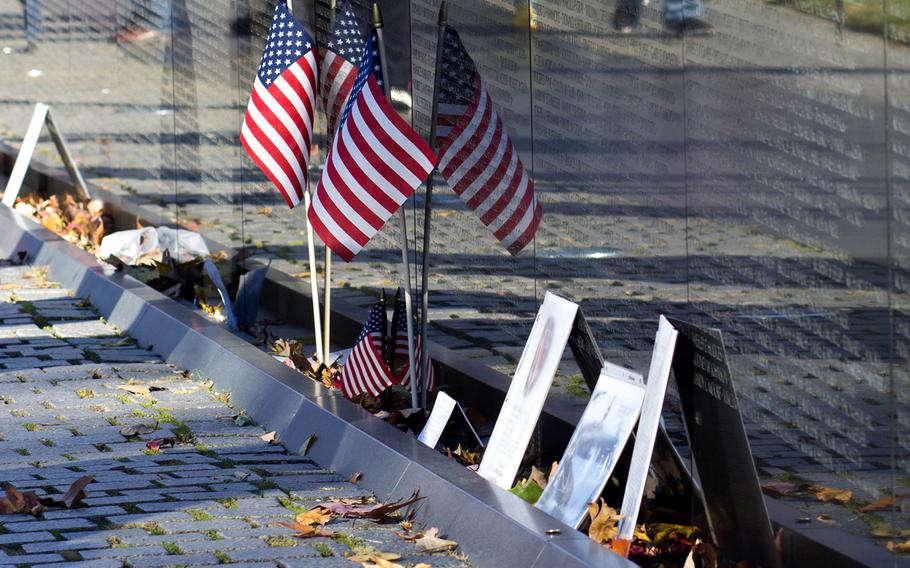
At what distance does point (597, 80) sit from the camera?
6.11m

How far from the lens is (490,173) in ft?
23.0

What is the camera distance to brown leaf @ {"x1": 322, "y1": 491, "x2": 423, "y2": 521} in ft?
19.1

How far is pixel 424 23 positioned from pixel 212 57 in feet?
11.8

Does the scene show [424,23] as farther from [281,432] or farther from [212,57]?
[212,57]

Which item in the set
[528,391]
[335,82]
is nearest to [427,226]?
[335,82]

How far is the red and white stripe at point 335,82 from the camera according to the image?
8.01 m

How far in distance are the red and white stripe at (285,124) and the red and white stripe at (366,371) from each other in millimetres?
882

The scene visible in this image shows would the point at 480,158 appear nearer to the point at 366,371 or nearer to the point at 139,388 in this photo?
the point at 366,371

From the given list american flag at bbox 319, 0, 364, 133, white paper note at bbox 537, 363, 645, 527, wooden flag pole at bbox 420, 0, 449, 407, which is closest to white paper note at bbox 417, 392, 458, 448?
wooden flag pole at bbox 420, 0, 449, 407

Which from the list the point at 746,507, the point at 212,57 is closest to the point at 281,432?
the point at 746,507

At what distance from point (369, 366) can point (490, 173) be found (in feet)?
3.87

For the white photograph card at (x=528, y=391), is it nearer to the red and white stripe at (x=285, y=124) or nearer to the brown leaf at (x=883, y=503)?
the brown leaf at (x=883, y=503)

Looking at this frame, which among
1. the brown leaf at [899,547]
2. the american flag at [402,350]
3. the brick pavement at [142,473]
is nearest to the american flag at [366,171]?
the american flag at [402,350]

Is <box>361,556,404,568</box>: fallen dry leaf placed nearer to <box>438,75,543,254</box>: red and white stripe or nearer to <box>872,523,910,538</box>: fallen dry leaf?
<box>872,523,910,538</box>: fallen dry leaf
